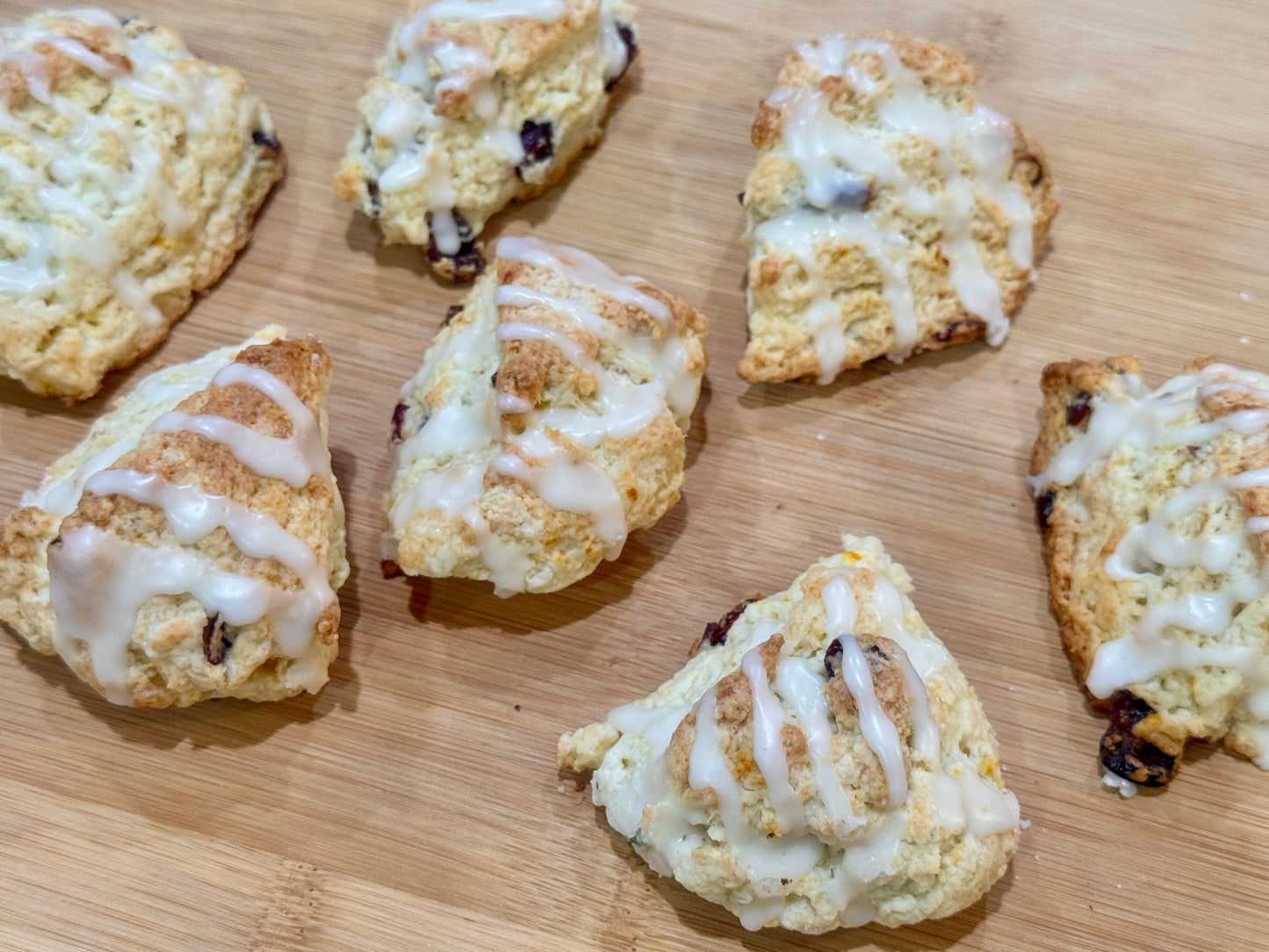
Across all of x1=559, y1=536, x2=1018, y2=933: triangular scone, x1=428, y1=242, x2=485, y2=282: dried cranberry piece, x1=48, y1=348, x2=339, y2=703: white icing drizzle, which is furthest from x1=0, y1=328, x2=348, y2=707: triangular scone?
x1=559, y1=536, x2=1018, y2=933: triangular scone

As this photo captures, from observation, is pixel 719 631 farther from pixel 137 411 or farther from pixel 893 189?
pixel 137 411

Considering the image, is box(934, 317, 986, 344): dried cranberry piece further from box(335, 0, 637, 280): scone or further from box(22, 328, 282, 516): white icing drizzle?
box(22, 328, 282, 516): white icing drizzle

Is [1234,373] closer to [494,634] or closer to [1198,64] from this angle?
[1198,64]

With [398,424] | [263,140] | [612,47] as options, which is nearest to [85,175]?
[263,140]

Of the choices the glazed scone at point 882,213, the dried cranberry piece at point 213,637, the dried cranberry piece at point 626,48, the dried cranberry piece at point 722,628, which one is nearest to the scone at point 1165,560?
the glazed scone at point 882,213

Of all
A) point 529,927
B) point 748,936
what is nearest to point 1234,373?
point 748,936
